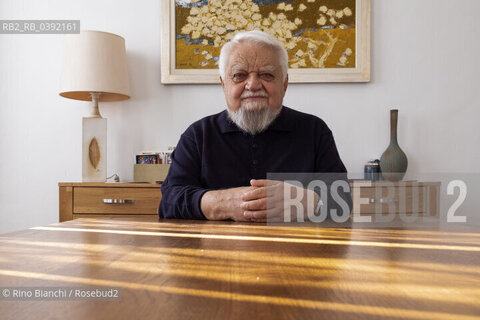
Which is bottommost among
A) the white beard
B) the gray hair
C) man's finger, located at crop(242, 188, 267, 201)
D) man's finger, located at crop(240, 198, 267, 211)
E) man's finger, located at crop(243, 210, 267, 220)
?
man's finger, located at crop(243, 210, 267, 220)

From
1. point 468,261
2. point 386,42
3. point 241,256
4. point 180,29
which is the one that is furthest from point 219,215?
point 386,42

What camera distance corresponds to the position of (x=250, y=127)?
74.4 inches

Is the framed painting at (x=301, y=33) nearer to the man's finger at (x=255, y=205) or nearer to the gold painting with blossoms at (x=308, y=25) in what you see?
the gold painting with blossoms at (x=308, y=25)

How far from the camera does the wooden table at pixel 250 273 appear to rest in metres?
0.42

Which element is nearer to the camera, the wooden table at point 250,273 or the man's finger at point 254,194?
the wooden table at point 250,273

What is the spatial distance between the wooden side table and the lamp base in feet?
0.52

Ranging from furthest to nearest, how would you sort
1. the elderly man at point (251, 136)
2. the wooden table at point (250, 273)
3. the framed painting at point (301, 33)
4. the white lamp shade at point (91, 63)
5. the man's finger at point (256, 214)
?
the framed painting at point (301, 33) → the white lamp shade at point (91, 63) → the elderly man at point (251, 136) → the man's finger at point (256, 214) → the wooden table at point (250, 273)

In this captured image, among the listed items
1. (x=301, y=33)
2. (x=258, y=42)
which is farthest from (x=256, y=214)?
(x=301, y=33)

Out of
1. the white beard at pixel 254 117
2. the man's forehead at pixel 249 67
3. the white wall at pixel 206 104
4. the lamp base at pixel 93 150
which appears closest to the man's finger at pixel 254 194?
the white beard at pixel 254 117

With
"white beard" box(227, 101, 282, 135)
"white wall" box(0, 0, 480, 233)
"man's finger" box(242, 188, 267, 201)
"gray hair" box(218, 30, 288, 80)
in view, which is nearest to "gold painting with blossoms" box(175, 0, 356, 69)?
"white wall" box(0, 0, 480, 233)

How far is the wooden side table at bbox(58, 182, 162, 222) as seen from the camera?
254 centimetres

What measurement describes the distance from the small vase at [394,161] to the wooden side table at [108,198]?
152 cm

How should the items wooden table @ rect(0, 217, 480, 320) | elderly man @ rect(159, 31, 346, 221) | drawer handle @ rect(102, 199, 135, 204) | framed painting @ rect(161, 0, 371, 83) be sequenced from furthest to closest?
framed painting @ rect(161, 0, 371, 83), drawer handle @ rect(102, 199, 135, 204), elderly man @ rect(159, 31, 346, 221), wooden table @ rect(0, 217, 480, 320)

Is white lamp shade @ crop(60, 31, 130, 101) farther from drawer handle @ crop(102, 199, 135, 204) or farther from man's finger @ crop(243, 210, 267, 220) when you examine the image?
man's finger @ crop(243, 210, 267, 220)
